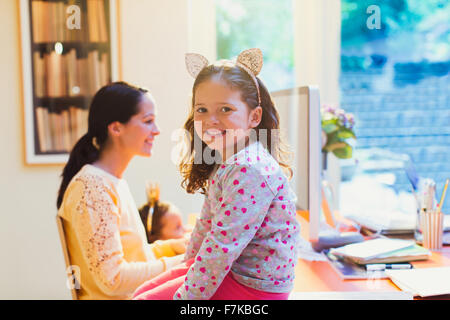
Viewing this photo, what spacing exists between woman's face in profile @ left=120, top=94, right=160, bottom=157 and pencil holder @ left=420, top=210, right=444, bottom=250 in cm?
76

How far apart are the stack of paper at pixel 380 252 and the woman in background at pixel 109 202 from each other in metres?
0.39

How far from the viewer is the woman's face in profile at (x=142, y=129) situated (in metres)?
0.96

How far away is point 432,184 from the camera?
3.97ft

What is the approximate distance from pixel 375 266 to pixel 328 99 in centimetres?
91

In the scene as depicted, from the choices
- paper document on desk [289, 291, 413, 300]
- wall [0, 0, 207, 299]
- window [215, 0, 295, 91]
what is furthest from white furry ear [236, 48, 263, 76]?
wall [0, 0, 207, 299]

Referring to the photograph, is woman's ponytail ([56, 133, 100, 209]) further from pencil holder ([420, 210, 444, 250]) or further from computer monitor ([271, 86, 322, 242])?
pencil holder ([420, 210, 444, 250])

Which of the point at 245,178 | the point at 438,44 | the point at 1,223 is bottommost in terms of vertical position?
the point at 1,223

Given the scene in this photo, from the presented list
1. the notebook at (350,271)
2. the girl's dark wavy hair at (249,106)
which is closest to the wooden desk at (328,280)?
the notebook at (350,271)

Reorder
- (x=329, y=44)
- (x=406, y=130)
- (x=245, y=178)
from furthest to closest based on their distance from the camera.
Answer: (x=329, y=44), (x=406, y=130), (x=245, y=178)

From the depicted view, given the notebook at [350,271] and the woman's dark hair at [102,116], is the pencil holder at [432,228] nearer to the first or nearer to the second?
the notebook at [350,271]

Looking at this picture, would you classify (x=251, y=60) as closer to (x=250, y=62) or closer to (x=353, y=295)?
(x=250, y=62)

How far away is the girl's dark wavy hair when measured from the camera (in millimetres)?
649
